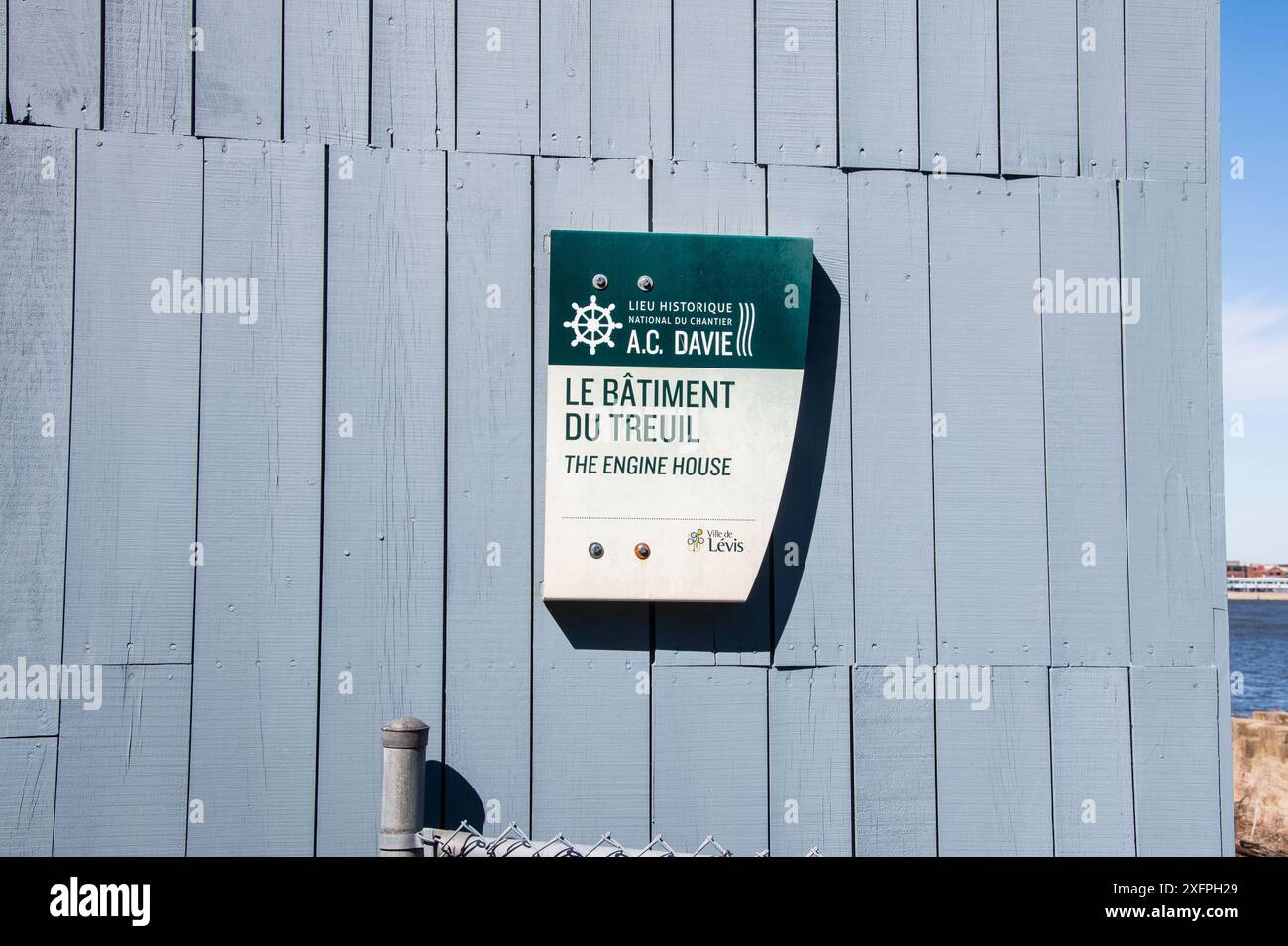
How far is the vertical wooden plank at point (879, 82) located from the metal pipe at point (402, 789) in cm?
260

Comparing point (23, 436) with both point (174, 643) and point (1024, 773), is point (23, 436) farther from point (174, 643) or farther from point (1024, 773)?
point (1024, 773)

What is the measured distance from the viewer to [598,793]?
137 inches

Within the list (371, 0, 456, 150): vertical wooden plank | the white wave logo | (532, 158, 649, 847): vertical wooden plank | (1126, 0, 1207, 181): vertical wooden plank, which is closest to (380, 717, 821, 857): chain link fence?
(532, 158, 649, 847): vertical wooden plank

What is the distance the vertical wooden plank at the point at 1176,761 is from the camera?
363 centimetres

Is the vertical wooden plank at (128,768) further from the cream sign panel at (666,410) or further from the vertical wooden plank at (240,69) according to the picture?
the vertical wooden plank at (240,69)

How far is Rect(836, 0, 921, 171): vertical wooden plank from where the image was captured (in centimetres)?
377

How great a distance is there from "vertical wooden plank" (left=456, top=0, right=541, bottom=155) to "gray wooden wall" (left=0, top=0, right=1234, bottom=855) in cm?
2

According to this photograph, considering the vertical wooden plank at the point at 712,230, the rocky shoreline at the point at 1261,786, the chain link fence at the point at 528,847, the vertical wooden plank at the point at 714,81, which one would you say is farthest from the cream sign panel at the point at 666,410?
the rocky shoreline at the point at 1261,786

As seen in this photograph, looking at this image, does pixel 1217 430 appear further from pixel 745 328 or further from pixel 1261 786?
pixel 1261 786

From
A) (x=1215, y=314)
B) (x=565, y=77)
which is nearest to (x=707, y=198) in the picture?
(x=565, y=77)

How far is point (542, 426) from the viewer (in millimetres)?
3559

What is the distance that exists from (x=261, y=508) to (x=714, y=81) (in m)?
2.25

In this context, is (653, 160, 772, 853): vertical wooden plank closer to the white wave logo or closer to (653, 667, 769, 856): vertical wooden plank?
(653, 667, 769, 856): vertical wooden plank

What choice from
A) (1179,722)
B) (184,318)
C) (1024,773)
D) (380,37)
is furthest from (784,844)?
(380,37)
